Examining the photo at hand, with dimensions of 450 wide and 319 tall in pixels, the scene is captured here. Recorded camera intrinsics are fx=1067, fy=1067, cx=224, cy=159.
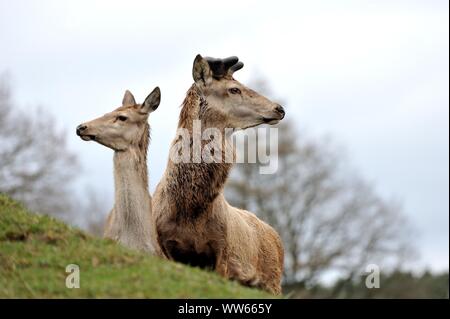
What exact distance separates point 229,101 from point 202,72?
665 millimetres

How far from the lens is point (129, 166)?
55.9 ft

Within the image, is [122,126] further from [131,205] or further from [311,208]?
[311,208]

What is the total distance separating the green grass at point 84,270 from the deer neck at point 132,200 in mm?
1205

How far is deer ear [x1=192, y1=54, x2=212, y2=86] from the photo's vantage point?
58.3ft

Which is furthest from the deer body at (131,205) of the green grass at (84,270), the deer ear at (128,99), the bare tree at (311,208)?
the bare tree at (311,208)

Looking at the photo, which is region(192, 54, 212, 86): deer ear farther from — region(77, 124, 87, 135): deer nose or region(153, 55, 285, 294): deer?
region(77, 124, 87, 135): deer nose

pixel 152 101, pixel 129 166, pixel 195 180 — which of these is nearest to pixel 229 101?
pixel 152 101

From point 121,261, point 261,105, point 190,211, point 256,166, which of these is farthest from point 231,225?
point 256,166

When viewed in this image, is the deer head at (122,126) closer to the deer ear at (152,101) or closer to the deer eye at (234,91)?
the deer ear at (152,101)

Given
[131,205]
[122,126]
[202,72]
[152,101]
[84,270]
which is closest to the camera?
[84,270]

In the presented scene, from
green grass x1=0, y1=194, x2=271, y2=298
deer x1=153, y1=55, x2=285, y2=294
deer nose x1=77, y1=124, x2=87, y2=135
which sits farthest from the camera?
deer x1=153, y1=55, x2=285, y2=294

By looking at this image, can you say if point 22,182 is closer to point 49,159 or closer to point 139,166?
point 49,159

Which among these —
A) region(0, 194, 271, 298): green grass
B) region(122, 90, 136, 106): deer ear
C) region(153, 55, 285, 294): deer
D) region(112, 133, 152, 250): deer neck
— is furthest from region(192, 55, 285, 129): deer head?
region(0, 194, 271, 298): green grass
